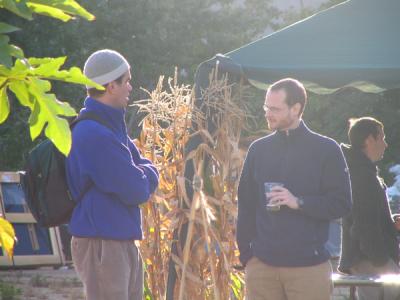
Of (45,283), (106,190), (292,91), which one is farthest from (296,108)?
(45,283)

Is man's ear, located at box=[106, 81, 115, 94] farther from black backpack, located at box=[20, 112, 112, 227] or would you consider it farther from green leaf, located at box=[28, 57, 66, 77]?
green leaf, located at box=[28, 57, 66, 77]

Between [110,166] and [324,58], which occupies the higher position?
[324,58]

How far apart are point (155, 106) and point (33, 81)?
468 cm

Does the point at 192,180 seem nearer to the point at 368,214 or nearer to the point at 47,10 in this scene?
the point at 368,214

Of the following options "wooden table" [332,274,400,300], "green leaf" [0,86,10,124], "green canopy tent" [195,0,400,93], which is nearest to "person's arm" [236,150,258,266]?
"wooden table" [332,274,400,300]

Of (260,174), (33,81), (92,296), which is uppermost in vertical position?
Answer: (33,81)

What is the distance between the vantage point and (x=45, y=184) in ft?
12.3

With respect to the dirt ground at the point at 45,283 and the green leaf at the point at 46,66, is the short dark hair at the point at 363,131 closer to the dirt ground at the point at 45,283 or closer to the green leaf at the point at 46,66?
the green leaf at the point at 46,66

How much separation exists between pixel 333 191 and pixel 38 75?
3.06 metres

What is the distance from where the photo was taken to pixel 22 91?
1168 millimetres

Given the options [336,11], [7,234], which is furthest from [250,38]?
[7,234]

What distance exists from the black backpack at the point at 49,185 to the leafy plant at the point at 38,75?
2546 millimetres

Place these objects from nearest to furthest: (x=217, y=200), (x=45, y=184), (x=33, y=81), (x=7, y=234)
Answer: (x=33, y=81) → (x=7, y=234) → (x=45, y=184) → (x=217, y=200)

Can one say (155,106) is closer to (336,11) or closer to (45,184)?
(336,11)
